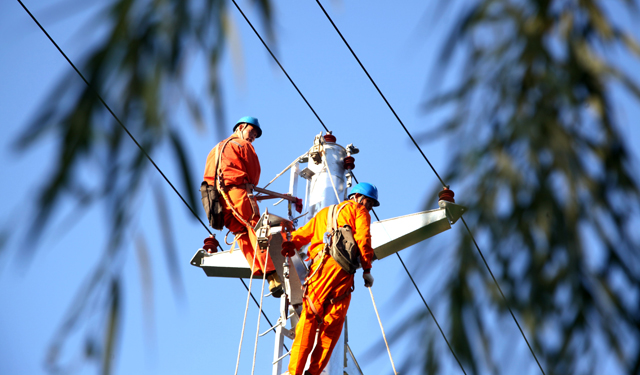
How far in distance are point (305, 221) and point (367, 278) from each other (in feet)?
3.52

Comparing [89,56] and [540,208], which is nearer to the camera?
[89,56]

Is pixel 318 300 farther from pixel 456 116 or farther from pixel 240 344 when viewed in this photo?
pixel 456 116

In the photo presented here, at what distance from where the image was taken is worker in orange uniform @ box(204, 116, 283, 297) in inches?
286

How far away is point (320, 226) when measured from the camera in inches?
274

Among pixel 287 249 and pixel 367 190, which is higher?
pixel 367 190

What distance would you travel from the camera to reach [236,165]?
7.43m

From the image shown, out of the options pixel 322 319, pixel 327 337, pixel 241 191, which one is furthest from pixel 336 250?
pixel 241 191

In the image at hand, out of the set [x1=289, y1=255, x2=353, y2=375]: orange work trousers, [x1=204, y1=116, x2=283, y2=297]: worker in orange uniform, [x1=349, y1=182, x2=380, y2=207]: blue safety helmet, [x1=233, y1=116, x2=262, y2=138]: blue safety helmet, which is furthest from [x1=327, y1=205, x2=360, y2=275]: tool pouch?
[x1=233, y1=116, x2=262, y2=138]: blue safety helmet

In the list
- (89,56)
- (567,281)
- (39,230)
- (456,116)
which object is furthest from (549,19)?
(39,230)

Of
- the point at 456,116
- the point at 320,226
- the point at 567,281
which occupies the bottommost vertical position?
the point at 567,281

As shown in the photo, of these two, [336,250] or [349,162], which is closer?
[336,250]

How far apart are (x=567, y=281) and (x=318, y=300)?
4.41m

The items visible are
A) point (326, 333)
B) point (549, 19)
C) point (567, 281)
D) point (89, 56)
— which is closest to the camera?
point (89, 56)

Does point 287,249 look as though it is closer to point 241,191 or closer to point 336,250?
point 336,250
